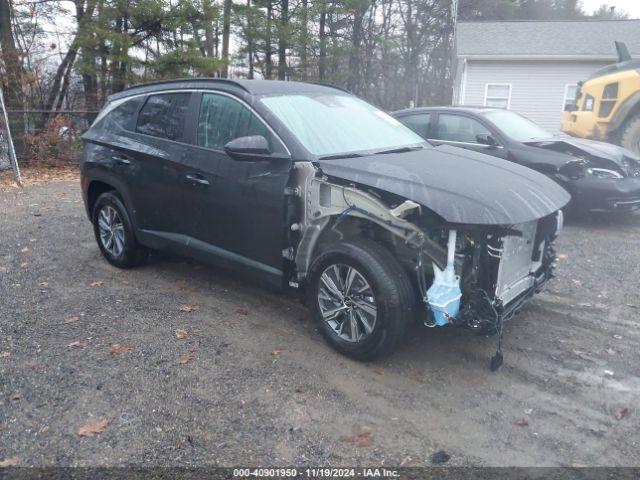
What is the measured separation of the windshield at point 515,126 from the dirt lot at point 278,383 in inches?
115

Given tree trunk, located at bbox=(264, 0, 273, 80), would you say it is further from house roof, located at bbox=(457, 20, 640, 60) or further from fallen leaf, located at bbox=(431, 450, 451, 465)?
fallen leaf, located at bbox=(431, 450, 451, 465)

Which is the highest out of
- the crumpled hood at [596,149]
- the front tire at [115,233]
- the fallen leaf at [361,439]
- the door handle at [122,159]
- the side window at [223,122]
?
the side window at [223,122]

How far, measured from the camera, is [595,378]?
355cm

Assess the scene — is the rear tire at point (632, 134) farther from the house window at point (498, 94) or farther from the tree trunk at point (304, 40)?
the tree trunk at point (304, 40)

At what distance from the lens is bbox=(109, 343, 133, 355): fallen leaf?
3.81 meters

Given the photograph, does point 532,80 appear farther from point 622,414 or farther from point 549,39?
point 622,414

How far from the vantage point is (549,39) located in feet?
62.0

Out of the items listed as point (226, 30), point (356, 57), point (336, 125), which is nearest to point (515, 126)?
point (336, 125)

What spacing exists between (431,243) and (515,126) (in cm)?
518

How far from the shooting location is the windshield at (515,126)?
24.6ft

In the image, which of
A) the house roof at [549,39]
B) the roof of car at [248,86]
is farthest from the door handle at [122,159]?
the house roof at [549,39]

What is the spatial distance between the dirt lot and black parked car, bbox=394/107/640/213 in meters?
2.16

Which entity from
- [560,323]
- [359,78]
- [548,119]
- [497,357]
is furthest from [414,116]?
[359,78]

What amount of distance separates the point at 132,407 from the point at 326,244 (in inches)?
64.6
